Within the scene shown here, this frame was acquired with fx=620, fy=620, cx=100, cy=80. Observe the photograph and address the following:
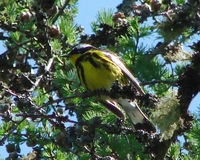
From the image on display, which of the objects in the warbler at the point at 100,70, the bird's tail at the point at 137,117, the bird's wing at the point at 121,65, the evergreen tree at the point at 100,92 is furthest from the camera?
the warbler at the point at 100,70

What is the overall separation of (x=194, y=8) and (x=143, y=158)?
2.92 feet

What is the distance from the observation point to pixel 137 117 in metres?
3.94

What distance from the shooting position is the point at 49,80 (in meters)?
4.23

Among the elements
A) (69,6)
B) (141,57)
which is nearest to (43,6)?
(141,57)

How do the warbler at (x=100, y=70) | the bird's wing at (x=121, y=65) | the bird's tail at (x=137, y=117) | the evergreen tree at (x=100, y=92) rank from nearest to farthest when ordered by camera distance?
the evergreen tree at (x=100, y=92), the bird's tail at (x=137, y=117), the bird's wing at (x=121, y=65), the warbler at (x=100, y=70)

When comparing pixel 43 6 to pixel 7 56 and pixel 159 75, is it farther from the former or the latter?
pixel 7 56

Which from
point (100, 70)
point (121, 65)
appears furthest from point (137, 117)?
point (100, 70)

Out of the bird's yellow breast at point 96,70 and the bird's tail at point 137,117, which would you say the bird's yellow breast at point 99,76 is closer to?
the bird's yellow breast at point 96,70

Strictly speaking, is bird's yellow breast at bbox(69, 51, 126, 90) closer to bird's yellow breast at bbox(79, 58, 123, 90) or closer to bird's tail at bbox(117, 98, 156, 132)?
bird's yellow breast at bbox(79, 58, 123, 90)

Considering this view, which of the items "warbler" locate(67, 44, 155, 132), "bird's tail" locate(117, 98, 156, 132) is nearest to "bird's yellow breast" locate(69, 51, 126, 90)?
"warbler" locate(67, 44, 155, 132)

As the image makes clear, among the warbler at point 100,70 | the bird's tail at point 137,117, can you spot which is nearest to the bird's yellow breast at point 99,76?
the warbler at point 100,70

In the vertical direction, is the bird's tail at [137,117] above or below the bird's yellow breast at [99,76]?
below

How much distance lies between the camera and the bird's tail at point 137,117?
3.46m

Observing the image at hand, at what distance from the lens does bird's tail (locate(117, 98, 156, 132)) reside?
346 centimetres
